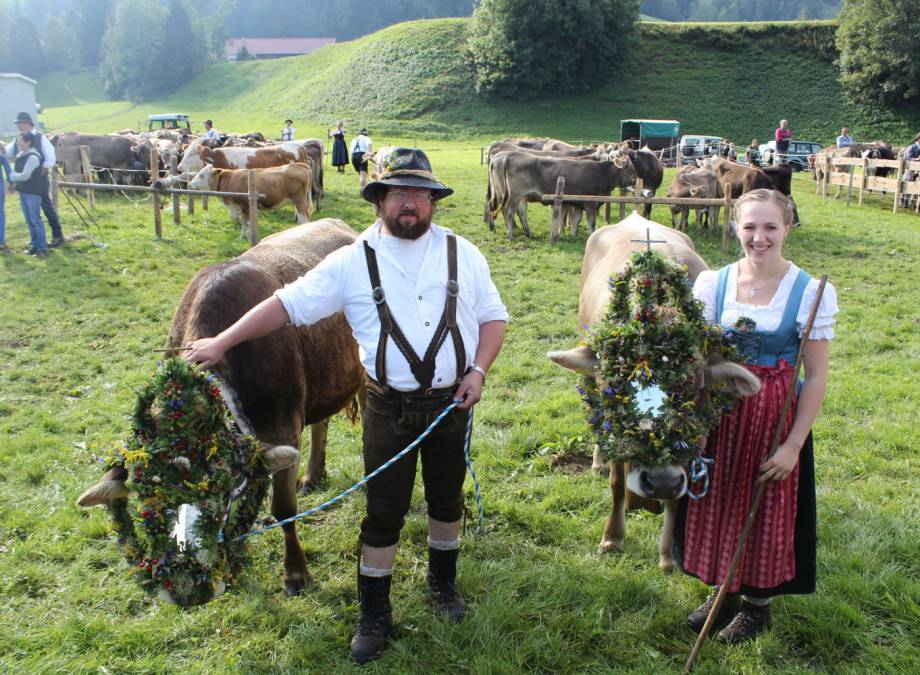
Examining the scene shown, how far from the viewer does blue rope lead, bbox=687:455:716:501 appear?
330 centimetres

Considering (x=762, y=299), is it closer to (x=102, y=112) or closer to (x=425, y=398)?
(x=425, y=398)

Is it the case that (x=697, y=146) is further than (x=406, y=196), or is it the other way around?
(x=697, y=146)

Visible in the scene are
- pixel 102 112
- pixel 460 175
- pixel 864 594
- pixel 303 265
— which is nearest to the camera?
pixel 864 594

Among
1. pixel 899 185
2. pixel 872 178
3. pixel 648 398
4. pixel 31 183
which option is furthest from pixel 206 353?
pixel 872 178

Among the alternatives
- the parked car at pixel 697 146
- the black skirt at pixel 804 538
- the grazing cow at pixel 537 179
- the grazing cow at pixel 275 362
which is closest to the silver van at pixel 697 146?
the parked car at pixel 697 146

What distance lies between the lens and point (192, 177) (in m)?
17.3

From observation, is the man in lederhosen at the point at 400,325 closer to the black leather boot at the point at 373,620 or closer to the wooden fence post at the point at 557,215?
the black leather boot at the point at 373,620

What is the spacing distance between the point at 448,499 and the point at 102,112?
268ft

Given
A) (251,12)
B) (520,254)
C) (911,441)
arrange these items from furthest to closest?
(251,12) → (520,254) → (911,441)

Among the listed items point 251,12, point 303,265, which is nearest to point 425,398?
point 303,265

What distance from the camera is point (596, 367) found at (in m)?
3.42

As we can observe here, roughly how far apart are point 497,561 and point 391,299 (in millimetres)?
2063

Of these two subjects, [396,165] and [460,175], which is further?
[460,175]

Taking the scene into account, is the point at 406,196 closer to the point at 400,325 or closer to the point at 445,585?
the point at 400,325
